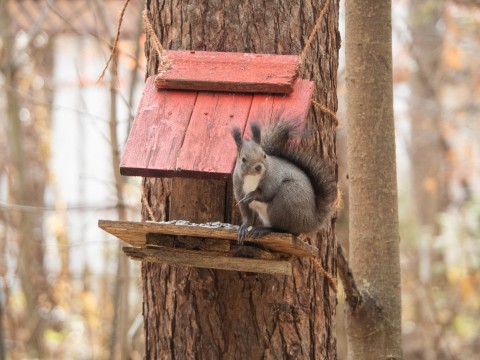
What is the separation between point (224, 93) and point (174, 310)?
0.80 meters

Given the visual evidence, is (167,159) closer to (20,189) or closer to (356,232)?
(356,232)

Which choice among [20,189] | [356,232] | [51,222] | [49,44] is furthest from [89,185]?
[356,232]

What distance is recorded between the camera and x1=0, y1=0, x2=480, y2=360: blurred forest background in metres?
5.73

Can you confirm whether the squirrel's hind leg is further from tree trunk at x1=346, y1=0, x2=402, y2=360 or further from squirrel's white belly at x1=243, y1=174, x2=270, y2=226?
tree trunk at x1=346, y1=0, x2=402, y2=360

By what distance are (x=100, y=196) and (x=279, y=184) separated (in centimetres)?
811

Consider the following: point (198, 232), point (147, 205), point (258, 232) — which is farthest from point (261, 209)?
point (147, 205)

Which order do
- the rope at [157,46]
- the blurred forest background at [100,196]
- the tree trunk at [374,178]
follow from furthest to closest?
the blurred forest background at [100,196] → the tree trunk at [374,178] → the rope at [157,46]

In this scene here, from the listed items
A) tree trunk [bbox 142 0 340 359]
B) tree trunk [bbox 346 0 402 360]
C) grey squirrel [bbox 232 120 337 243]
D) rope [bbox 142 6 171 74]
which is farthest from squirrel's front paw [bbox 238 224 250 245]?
tree trunk [bbox 346 0 402 360]

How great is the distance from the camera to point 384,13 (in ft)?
9.98

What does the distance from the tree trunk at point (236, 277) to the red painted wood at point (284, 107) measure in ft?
0.71

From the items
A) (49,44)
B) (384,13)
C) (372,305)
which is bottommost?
(372,305)

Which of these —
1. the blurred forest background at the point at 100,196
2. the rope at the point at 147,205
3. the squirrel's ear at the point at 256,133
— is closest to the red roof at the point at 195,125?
the squirrel's ear at the point at 256,133

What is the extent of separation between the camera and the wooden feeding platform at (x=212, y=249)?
87.2 inches

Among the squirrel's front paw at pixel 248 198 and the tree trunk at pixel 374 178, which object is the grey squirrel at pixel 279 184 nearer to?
the squirrel's front paw at pixel 248 198
